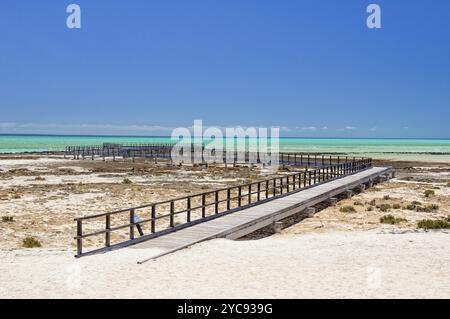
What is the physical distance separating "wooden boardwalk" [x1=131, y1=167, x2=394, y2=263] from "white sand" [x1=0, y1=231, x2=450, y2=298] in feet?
1.91

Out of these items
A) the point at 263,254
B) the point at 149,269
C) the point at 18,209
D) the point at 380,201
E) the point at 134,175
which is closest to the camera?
the point at 149,269

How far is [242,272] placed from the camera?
1126 centimetres

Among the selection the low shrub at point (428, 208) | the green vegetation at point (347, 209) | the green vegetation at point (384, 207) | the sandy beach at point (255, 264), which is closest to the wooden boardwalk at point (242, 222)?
the sandy beach at point (255, 264)

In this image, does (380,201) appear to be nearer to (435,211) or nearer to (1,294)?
(435,211)

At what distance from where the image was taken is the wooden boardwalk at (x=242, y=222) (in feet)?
46.7

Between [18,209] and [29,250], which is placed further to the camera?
[18,209]

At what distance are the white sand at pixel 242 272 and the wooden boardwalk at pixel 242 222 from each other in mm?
582

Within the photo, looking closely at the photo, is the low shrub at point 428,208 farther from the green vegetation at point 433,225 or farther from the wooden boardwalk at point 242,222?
the green vegetation at point 433,225

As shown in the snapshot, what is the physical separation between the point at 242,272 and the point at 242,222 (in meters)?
5.88
